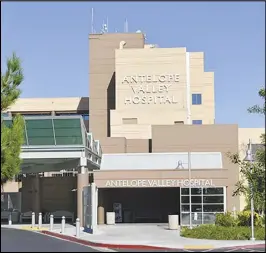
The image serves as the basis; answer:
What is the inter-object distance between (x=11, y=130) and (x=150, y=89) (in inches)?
1525

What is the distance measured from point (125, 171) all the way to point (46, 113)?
4214 centimetres

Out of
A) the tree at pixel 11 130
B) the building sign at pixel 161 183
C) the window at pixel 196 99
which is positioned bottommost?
the building sign at pixel 161 183

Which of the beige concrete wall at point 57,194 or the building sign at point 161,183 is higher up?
the building sign at point 161,183

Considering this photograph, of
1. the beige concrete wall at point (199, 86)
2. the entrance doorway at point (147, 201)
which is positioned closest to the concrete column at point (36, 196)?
the entrance doorway at point (147, 201)

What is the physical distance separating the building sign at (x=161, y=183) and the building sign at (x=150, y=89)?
779 inches

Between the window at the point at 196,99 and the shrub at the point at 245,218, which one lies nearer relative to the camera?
the shrub at the point at 245,218

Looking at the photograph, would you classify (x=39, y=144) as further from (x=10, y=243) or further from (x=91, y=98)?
(x=91, y=98)

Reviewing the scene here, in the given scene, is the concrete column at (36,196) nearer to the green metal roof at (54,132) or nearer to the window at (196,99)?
the green metal roof at (54,132)

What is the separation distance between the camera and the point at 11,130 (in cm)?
1917

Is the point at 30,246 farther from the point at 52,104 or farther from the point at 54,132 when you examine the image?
the point at 52,104

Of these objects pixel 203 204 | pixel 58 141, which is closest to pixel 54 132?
pixel 58 141

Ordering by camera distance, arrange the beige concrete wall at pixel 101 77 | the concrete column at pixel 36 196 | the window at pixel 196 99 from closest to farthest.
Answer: the concrete column at pixel 36 196, the beige concrete wall at pixel 101 77, the window at pixel 196 99

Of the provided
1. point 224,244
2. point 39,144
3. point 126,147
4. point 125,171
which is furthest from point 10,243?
point 126,147

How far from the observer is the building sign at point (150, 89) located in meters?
57.3
